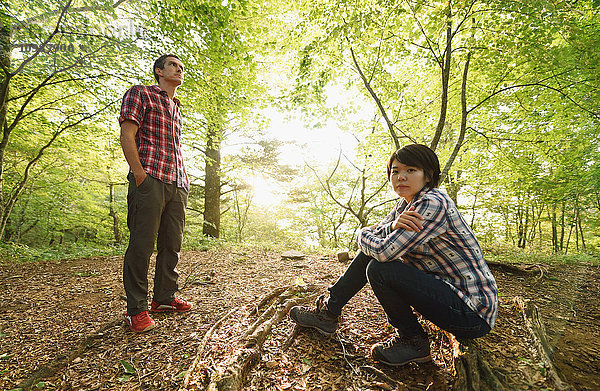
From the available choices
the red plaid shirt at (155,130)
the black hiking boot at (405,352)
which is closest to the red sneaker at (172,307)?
the red plaid shirt at (155,130)

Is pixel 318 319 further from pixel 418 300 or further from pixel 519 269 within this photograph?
pixel 519 269

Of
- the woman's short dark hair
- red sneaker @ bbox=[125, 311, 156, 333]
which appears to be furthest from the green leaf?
the woman's short dark hair

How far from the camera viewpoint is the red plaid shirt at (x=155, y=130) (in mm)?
2184

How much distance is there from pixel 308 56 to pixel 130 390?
5471 millimetres

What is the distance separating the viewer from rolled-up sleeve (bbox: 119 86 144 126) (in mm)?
2131

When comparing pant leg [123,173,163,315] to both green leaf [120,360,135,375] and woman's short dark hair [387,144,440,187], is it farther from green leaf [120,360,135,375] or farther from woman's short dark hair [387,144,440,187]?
woman's short dark hair [387,144,440,187]

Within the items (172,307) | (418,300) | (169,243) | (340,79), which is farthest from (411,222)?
(340,79)

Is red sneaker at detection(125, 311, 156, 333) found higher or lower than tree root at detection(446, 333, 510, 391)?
lower

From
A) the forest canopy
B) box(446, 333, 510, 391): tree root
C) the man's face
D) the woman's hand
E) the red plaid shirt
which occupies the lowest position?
box(446, 333, 510, 391): tree root

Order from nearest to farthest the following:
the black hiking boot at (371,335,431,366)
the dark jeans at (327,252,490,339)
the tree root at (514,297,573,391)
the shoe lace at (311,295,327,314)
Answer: the tree root at (514,297,573,391) < the dark jeans at (327,252,490,339) < the black hiking boot at (371,335,431,366) < the shoe lace at (311,295,327,314)

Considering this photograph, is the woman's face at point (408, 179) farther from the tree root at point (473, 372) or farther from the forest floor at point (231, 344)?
the forest floor at point (231, 344)

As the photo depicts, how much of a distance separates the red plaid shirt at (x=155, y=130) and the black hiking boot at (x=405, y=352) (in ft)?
7.85

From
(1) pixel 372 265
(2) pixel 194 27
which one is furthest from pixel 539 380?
(2) pixel 194 27

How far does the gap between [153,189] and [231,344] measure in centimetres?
154
